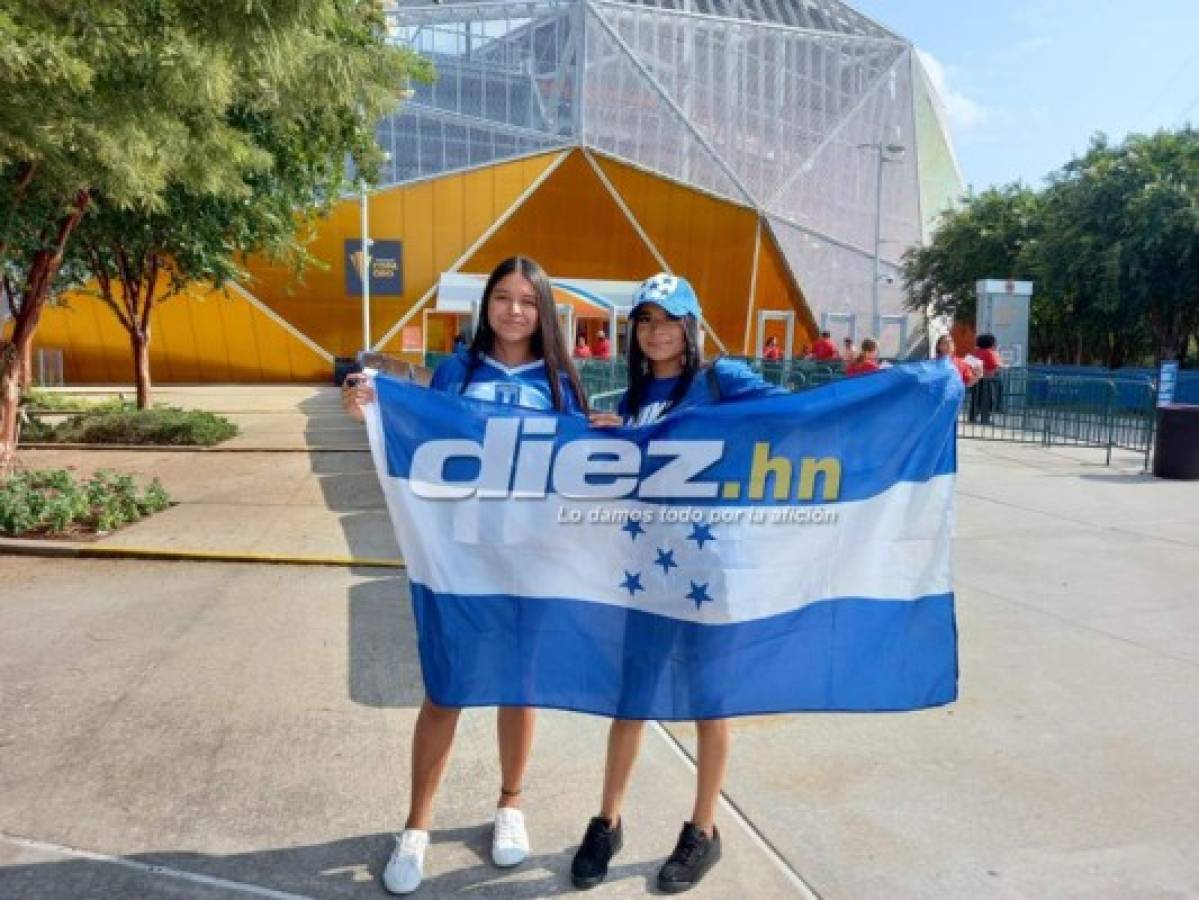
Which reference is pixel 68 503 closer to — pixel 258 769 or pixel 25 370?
pixel 258 769

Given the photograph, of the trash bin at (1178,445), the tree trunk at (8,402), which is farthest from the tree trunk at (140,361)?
the trash bin at (1178,445)

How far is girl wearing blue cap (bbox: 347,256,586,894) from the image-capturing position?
10.5 ft

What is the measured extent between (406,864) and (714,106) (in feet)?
129

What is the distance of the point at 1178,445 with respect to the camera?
12.0 m

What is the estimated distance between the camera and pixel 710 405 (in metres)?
3.16

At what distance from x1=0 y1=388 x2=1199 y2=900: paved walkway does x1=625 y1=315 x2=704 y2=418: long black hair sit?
1.53 metres

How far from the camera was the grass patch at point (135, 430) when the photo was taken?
15172 mm

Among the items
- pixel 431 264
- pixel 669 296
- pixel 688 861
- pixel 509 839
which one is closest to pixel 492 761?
pixel 509 839

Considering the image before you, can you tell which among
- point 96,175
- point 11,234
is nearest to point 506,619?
point 96,175

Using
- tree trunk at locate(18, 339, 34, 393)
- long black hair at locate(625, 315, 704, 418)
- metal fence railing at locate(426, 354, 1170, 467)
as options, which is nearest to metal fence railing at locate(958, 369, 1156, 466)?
metal fence railing at locate(426, 354, 1170, 467)

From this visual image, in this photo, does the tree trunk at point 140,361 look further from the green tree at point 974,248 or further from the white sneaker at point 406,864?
the green tree at point 974,248

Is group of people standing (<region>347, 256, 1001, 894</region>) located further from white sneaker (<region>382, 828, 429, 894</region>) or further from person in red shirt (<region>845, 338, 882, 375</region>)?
person in red shirt (<region>845, 338, 882, 375</region>)

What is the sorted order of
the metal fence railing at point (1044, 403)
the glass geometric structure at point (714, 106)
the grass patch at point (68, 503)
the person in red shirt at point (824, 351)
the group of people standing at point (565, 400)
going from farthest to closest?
the glass geometric structure at point (714, 106), the person in red shirt at point (824, 351), the metal fence railing at point (1044, 403), the grass patch at point (68, 503), the group of people standing at point (565, 400)

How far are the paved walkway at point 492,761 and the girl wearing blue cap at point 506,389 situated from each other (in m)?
0.14
